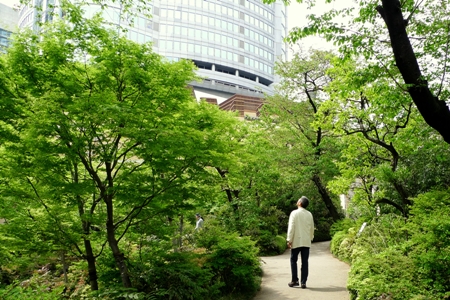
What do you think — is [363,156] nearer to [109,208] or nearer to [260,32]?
[109,208]

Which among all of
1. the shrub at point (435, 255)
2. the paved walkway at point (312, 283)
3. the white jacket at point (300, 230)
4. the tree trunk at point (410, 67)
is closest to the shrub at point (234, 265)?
the paved walkway at point (312, 283)

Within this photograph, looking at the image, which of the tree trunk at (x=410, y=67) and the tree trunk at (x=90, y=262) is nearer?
the tree trunk at (x=410, y=67)

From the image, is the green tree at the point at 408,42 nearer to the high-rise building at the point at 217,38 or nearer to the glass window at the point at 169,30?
the high-rise building at the point at 217,38

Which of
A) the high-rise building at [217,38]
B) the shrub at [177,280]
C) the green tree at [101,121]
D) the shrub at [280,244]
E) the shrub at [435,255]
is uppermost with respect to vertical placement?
the high-rise building at [217,38]

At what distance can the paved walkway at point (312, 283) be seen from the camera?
264 inches

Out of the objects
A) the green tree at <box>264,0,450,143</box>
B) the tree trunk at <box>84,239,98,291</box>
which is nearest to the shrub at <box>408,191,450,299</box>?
the green tree at <box>264,0,450,143</box>

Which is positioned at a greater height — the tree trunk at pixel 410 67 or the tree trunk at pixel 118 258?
the tree trunk at pixel 410 67

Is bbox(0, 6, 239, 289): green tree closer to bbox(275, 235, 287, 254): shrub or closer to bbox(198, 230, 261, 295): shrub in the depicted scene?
bbox(198, 230, 261, 295): shrub

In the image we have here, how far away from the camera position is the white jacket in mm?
7080

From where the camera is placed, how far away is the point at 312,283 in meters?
7.72

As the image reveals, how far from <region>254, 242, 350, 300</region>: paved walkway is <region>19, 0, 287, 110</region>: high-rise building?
1894 inches

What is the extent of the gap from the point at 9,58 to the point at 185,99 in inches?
125

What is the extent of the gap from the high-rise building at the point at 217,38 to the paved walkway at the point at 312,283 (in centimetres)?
4811

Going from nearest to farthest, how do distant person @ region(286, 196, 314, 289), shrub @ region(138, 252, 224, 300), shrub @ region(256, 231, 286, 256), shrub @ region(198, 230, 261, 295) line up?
shrub @ region(138, 252, 224, 300) < distant person @ region(286, 196, 314, 289) < shrub @ region(198, 230, 261, 295) < shrub @ region(256, 231, 286, 256)
